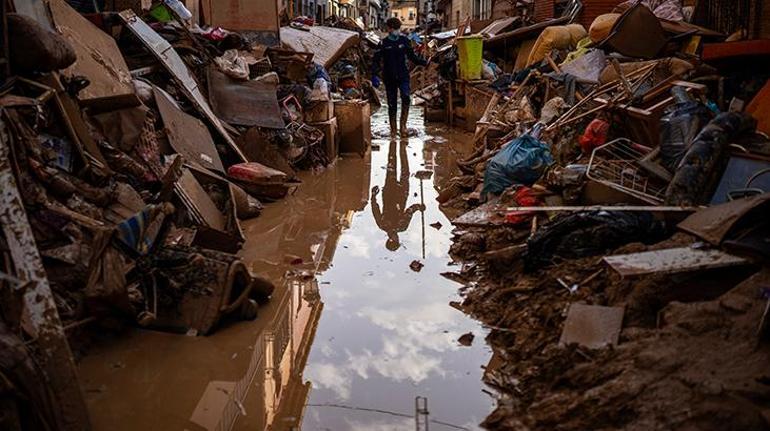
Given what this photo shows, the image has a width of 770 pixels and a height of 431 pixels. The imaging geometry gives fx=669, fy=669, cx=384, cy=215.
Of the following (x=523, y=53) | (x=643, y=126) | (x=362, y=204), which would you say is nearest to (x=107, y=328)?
(x=362, y=204)

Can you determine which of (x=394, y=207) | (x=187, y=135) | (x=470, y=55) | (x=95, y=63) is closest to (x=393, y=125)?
(x=470, y=55)

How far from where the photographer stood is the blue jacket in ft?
41.0

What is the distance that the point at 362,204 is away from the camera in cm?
795

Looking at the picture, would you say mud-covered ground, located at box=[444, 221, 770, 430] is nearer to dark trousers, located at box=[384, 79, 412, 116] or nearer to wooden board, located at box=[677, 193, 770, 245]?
wooden board, located at box=[677, 193, 770, 245]

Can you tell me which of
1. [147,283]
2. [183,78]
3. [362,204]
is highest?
[183,78]

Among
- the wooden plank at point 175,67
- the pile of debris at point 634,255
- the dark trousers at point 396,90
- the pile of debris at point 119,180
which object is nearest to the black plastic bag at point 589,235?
the pile of debris at point 634,255

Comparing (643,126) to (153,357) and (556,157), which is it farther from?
(153,357)

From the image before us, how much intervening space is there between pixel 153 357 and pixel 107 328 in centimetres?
39

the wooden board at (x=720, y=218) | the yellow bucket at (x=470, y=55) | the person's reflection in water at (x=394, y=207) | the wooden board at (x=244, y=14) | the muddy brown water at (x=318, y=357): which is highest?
the wooden board at (x=244, y=14)

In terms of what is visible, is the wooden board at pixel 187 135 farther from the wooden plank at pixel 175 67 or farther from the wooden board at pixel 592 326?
the wooden board at pixel 592 326

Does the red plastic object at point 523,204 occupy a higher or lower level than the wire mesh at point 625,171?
lower

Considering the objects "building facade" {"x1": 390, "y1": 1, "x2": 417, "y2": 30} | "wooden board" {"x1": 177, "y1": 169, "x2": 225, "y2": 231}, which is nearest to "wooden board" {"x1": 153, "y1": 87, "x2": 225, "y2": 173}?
"wooden board" {"x1": 177, "y1": 169, "x2": 225, "y2": 231}

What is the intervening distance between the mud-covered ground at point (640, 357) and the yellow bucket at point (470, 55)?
9.33 m

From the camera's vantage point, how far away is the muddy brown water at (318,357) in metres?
3.41
